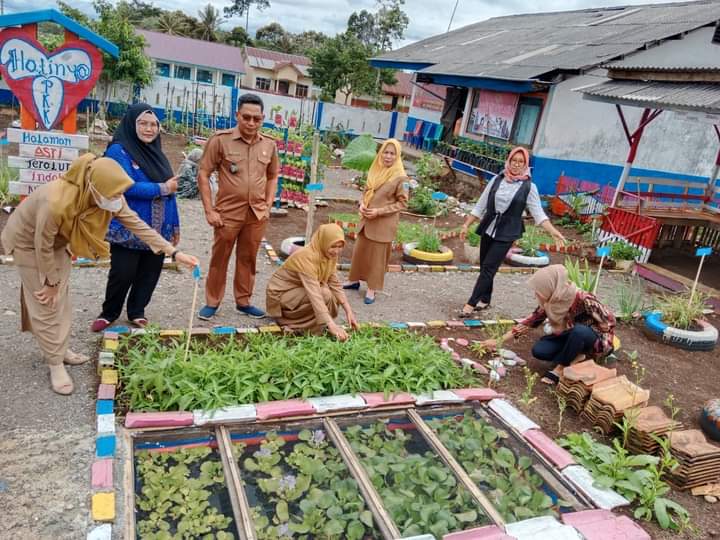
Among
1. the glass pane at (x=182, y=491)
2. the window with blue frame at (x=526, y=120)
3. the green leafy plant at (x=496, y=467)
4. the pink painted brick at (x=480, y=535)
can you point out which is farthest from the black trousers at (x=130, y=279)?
the window with blue frame at (x=526, y=120)

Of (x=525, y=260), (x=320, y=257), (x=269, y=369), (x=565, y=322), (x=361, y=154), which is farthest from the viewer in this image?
(x=361, y=154)

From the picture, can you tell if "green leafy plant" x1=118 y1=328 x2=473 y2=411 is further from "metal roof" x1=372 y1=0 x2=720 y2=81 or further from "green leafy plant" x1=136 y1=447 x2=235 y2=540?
"metal roof" x1=372 y1=0 x2=720 y2=81

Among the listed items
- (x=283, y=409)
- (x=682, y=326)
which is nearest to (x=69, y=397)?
(x=283, y=409)

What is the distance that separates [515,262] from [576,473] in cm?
448

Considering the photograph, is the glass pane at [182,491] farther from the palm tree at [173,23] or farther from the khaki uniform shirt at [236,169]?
the palm tree at [173,23]

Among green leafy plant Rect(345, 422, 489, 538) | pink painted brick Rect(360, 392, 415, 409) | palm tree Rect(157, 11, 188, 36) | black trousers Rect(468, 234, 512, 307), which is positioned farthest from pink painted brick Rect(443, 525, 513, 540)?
palm tree Rect(157, 11, 188, 36)

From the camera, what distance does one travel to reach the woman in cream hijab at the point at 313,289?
389 centimetres

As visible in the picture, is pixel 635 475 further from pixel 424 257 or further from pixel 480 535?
pixel 424 257

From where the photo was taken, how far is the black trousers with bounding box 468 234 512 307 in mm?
5074

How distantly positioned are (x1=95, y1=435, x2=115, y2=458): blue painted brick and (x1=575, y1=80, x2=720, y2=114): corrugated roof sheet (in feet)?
22.8

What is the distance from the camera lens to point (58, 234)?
3.01 meters

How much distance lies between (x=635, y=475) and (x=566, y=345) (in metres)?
1.19

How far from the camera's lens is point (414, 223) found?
938cm

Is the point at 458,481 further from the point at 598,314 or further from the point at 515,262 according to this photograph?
the point at 515,262
